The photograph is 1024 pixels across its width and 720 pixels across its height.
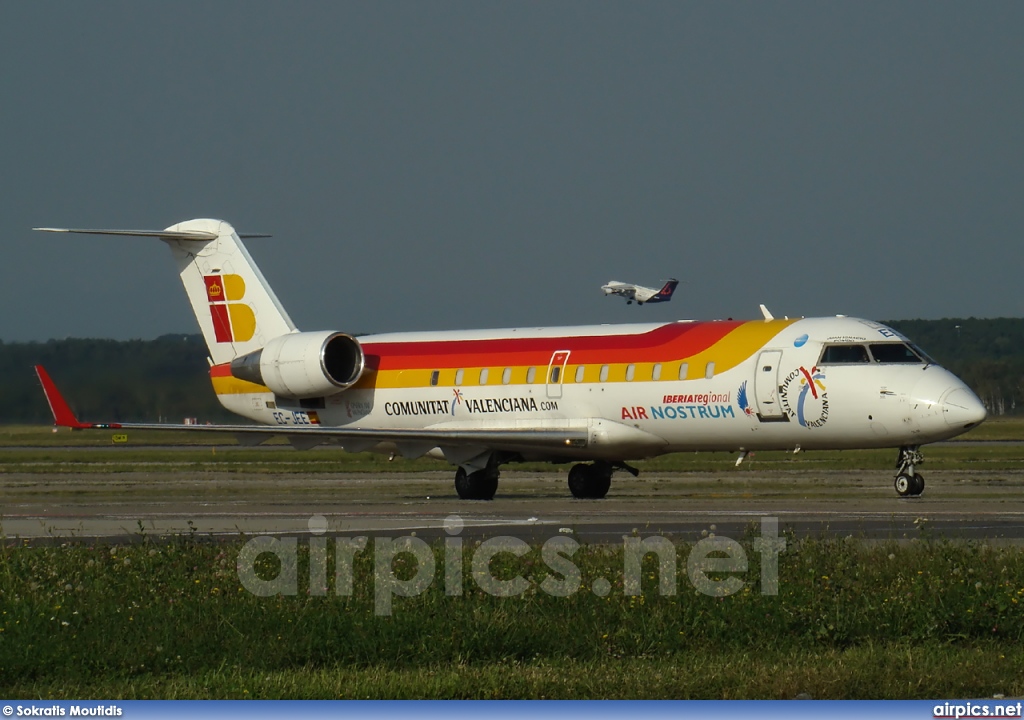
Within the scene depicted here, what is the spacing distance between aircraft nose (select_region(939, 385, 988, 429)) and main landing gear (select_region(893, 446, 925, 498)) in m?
1.31

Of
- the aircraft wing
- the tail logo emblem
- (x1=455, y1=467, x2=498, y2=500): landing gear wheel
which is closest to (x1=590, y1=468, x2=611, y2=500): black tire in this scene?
the aircraft wing

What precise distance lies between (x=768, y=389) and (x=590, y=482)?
15.5ft

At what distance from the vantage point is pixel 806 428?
26.7 metres

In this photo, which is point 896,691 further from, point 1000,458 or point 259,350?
point 1000,458

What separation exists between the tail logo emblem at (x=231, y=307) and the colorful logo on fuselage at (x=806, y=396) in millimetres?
13225

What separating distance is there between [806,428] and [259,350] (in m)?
12.6

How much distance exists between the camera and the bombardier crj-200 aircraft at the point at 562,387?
2639cm

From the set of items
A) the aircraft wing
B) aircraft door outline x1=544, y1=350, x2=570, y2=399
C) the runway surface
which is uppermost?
aircraft door outline x1=544, y1=350, x2=570, y2=399

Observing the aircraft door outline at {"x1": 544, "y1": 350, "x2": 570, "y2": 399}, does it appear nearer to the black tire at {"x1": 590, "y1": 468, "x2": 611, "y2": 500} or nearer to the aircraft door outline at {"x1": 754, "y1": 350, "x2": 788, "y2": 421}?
the black tire at {"x1": 590, "y1": 468, "x2": 611, "y2": 500}

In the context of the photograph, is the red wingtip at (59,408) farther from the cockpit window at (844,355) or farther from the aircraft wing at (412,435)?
the cockpit window at (844,355)

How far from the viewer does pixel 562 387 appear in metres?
29.5

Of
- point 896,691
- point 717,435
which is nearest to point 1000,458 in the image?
point 717,435

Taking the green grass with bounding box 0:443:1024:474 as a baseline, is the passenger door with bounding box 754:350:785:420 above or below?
above

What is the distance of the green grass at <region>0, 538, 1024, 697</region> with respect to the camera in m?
9.37
